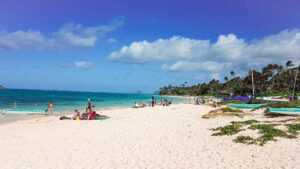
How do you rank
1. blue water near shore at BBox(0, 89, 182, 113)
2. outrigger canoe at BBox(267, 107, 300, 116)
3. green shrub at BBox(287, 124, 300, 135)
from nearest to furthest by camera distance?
green shrub at BBox(287, 124, 300, 135), outrigger canoe at BBox(267, 107, 300, 116), blue water near shore at BBox(0, 89, 182, 113)

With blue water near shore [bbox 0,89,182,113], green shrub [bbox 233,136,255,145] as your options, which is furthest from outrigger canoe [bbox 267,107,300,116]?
blue water near shore [bbox 0,89,182,113]

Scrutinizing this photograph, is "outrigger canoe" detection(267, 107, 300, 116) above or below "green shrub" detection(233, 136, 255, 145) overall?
above

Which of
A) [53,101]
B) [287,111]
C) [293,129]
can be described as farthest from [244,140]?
[53,101]

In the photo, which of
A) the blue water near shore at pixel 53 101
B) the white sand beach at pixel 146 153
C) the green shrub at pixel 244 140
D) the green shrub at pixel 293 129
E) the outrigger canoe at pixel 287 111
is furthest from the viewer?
the blue water near shore at pixel 53 101

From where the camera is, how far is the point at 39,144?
35.3 feet

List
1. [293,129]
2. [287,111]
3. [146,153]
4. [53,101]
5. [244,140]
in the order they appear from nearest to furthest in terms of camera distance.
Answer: [146,153]
[244,140]
[293,129]
[287,111]
[53,101]

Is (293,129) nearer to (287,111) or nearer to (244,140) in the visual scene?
(244,140)

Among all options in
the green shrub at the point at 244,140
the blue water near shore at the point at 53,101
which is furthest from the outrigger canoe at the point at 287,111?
the blue water near shore at the point at 53,101

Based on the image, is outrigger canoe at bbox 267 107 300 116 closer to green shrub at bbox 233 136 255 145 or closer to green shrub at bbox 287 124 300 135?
green shrub at bbox 287 124 300 135

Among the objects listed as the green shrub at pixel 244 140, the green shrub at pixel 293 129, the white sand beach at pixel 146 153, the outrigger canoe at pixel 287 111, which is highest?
the outrigger canoe at pixel 287 111

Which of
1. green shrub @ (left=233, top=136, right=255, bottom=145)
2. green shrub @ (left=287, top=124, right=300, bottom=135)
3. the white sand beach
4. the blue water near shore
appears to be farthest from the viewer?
the blue water near shore

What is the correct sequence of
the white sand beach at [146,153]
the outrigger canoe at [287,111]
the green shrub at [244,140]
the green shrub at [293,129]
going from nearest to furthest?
1. the white sand beach at [146,153]
2. the green shrub at [244,140]
3. the green shrub at [293,129]
4. the outrigger canoe at [287,111]

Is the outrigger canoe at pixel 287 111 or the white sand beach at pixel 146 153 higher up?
the outrigger canoe at pixel 287 111

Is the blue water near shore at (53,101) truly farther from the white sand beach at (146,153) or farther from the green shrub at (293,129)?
the green shrub at (293,129)
